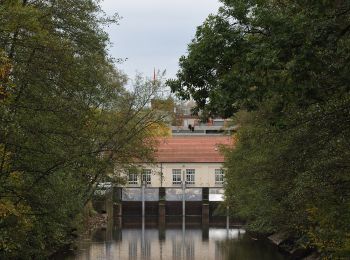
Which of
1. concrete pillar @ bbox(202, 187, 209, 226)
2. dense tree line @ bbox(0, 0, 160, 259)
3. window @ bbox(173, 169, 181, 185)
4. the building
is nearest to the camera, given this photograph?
dense tree line @ bbox(0, 0, 160, 259)

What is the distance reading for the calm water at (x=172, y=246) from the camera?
1222 inches

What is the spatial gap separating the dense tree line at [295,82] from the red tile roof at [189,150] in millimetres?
52045

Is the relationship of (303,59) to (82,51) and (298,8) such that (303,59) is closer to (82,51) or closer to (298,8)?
(298,8)

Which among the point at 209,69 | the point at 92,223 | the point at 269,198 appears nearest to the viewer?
the point at 209,69

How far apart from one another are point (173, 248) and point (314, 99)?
24.0m

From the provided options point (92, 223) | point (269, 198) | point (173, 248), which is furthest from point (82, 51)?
point (92, 223)

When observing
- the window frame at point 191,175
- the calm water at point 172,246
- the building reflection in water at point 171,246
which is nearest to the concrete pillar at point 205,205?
the window frame at point 191,175

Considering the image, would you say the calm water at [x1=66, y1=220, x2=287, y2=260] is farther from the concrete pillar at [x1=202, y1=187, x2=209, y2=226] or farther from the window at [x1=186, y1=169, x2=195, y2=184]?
the window at [x1=186, y1=169, x2=195, y2=184]

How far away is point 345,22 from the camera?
11.3m

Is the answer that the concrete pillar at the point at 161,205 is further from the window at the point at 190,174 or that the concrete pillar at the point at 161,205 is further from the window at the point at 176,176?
the window at the point at 190,174

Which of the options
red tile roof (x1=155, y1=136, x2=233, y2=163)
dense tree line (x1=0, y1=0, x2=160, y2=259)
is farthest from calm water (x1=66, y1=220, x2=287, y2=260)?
red tile roof (x1=155, y1=136, x2=233, y2=163)

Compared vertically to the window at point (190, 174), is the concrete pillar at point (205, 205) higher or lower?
lower

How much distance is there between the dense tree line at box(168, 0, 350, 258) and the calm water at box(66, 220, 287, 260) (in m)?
14.4

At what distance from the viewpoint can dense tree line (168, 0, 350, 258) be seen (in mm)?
11148
